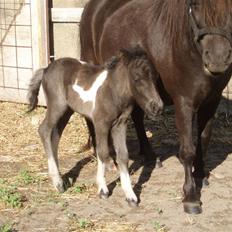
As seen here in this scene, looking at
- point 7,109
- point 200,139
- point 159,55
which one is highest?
point 159,55

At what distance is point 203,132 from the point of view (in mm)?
4473

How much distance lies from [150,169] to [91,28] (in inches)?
67.1

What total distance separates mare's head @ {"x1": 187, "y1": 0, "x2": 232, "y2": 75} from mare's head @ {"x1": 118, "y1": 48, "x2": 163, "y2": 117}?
0.42 m

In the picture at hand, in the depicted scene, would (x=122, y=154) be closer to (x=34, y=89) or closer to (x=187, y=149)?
(x=187, y=149)

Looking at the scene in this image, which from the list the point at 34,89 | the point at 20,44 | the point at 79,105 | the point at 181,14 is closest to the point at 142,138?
the point at 79,105

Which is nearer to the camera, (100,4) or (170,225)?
(170,225)

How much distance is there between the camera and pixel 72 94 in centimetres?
427

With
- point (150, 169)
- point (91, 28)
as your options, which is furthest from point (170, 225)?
point (91, 28)

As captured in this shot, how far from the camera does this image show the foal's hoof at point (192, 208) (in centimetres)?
395

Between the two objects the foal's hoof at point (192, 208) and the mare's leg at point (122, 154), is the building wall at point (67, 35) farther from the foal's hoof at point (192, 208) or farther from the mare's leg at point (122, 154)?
the foal's hoof at point (192, 208)

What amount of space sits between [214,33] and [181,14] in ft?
1.72

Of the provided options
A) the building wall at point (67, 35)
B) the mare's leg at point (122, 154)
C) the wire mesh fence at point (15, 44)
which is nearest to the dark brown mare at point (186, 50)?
the mare's leg at point (122, 154)

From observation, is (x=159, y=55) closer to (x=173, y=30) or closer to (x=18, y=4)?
(x=173, y=30)

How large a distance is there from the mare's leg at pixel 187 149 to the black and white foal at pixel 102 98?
13.6 inches
